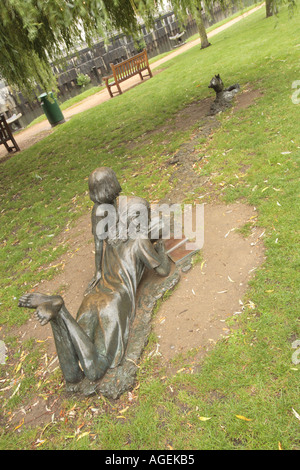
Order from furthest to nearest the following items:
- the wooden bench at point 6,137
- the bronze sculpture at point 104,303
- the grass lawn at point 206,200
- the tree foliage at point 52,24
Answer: the wooden bench at point 6,137 → the tree foliage at point 52,24 → the bronze sculpture at point 104,303 → the grass lawn at point 206,200

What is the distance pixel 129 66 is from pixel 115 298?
47.1ft

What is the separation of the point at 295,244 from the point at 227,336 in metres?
1.37

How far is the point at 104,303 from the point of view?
3383mm

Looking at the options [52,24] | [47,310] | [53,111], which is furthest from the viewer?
[53,111]

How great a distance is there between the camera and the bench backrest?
14.7 meters

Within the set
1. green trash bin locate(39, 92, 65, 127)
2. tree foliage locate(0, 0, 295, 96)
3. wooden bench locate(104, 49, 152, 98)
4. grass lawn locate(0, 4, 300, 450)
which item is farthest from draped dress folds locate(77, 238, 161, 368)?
wooden bench locate(104, 49, 152, 98)

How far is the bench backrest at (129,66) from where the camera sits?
14677 millimetres

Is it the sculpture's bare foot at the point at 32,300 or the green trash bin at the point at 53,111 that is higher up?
the green trash bin at the point at 53,111

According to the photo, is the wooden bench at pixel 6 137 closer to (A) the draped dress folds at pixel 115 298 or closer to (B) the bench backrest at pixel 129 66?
(B) the bench backrest at pixel 129 66

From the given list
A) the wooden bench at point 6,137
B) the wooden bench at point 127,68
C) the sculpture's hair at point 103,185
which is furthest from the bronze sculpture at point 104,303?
the wooden bench at point 127,68

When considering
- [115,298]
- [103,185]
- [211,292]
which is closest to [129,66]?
[103,185]

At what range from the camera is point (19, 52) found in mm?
7758

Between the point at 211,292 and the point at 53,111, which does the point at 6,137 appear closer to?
the point at 53,111
